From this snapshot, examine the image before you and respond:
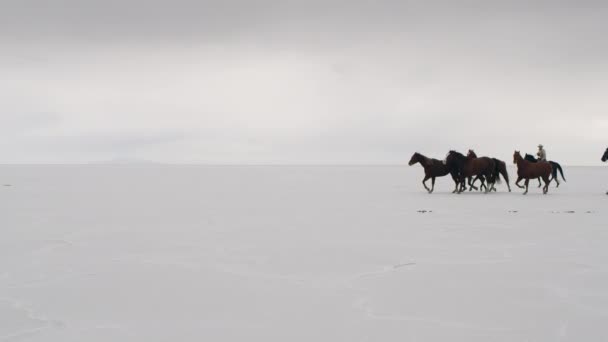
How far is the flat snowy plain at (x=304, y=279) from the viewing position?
4152mm

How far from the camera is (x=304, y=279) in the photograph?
5.72m

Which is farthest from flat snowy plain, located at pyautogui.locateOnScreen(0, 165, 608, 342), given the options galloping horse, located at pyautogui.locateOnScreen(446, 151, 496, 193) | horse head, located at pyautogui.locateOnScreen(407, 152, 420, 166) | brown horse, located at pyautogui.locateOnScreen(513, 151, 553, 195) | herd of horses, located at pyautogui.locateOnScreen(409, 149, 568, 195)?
horse head, located at pyautogui.locateOnScreen(407, 152, 420, 166)

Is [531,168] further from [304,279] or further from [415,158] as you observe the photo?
[304,279]

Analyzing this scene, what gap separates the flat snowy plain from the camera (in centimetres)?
415

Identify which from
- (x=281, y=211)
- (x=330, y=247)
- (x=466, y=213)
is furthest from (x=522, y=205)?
(x=330, y=247)

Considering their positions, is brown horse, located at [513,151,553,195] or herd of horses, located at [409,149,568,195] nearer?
brown horse, located at [513,151,553,195]

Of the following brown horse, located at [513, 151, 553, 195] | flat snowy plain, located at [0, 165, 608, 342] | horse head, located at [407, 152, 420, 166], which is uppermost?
horse head, located at [407, 152, 420, 166]

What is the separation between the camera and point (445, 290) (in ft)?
16.9

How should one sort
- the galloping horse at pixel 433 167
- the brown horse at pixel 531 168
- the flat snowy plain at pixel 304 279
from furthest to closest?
the galloping horse at pixel 433 167, the brown horse at pixel 531 168, the flat snowy plain at pixel 304 279

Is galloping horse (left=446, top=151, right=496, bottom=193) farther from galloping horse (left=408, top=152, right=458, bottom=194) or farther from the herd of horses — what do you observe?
galloping horse (left=408, top=152, right=458, bottom=194)

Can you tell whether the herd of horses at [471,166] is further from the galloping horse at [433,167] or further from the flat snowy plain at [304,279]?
the flat snowy plain at [304,279]

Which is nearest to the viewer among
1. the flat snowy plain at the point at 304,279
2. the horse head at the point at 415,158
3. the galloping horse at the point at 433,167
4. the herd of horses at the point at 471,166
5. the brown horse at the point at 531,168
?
the flat snowy plain at the point at 304,279

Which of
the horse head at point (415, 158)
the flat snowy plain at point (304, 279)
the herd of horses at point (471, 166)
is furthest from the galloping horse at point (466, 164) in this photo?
the flat snowy plain at point (304, 279)

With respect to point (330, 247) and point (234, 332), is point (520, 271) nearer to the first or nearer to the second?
point (330, 247)
